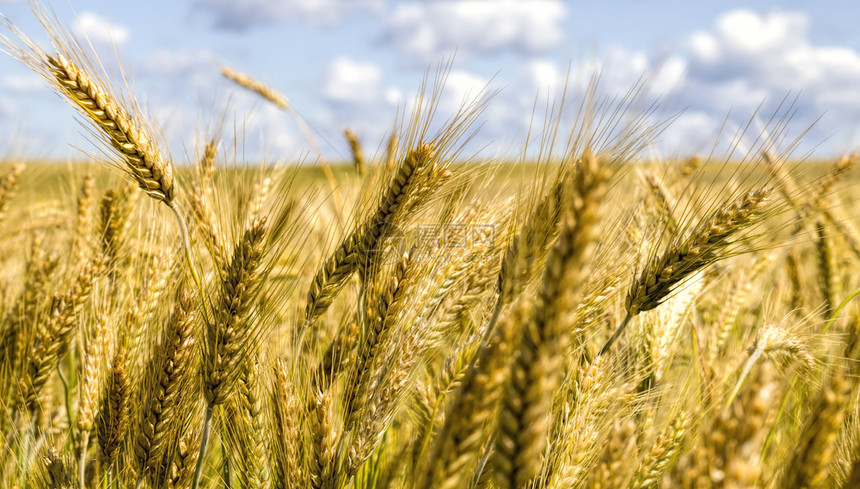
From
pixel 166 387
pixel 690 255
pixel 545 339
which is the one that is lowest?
pixel 166 387

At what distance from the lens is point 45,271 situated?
2254 mm

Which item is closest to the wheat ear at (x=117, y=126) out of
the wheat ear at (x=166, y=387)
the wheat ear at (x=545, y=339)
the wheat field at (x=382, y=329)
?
the wheat field at (x=382, y=329)

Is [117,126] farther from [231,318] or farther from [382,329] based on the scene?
[382,329]

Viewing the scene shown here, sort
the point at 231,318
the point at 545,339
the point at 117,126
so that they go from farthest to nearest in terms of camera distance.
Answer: the point at 117,126 < the point at 231,318 < the point at 545,339

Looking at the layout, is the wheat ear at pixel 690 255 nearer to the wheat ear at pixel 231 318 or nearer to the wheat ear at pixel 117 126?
the wheat ear at pixel 231 318

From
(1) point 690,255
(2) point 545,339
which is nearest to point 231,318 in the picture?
(2) point 545,339

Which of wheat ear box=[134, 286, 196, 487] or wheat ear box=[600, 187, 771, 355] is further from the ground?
wheat ear box=[600, 187, 771, 355]

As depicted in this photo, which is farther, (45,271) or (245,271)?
(45,271)

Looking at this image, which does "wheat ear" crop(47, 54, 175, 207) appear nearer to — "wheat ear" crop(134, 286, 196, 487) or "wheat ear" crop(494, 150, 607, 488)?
"wheat ear" crop(134, 286, 196, 487)

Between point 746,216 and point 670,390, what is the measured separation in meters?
0.71

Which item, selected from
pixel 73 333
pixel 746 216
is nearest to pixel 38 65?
pixel 73 333

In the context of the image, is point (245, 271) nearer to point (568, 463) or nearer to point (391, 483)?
point (391, 483)

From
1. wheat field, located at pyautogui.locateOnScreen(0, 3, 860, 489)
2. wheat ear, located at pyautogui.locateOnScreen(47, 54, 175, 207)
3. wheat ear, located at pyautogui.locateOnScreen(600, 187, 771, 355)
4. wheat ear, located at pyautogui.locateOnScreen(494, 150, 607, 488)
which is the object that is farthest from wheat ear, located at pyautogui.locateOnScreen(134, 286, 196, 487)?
wheat ear, located at pyautogui.locateOnScreen(600, 187, 771, 355)

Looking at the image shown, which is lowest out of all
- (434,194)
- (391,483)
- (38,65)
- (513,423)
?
(391,483)
